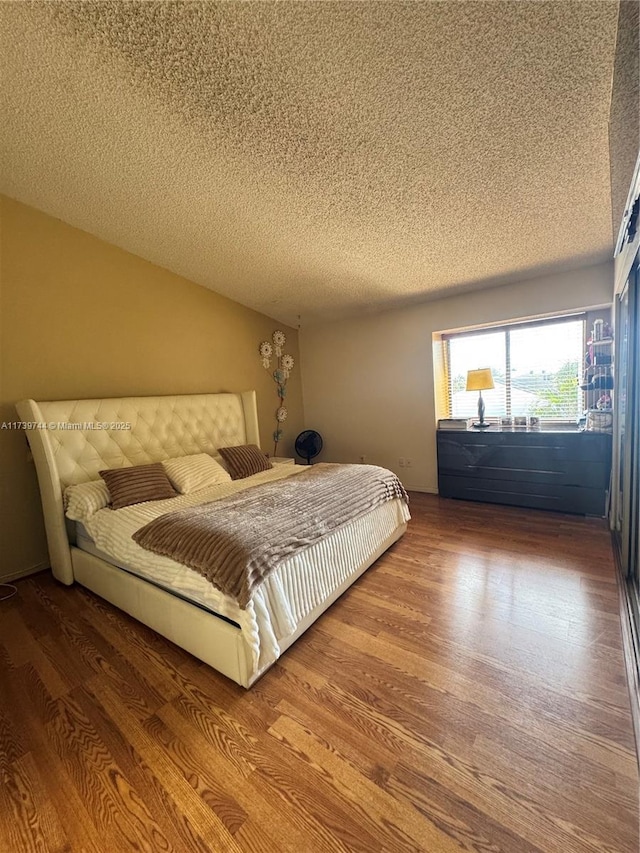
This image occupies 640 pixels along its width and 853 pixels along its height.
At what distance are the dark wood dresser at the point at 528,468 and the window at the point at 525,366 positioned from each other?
486 mm

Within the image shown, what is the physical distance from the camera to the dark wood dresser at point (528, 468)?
2.94m

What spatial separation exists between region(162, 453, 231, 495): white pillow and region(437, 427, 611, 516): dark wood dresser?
2.40 m

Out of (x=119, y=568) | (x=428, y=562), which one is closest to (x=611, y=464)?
(x=428, y=562)

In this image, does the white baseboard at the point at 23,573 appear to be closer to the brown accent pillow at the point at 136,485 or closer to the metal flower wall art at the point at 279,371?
the brown accent pillow at the point at 136,485

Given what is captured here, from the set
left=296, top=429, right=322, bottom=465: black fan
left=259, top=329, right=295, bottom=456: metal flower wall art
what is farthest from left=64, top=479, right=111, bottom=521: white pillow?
left=296, top=429, right=322, bottom=465: black fan

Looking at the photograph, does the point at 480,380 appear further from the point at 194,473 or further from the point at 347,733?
the point at 347,733

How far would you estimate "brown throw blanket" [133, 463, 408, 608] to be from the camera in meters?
1.46

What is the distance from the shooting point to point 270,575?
1539mm

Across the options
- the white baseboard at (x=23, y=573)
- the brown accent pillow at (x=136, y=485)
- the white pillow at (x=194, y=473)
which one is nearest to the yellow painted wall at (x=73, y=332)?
the white baseboard at (x=23, y=573)

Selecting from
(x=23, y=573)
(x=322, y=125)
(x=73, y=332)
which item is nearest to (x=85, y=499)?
(x=23, y=573)

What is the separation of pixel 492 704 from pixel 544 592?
37.7 inches

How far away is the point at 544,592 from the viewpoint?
2.00 metres

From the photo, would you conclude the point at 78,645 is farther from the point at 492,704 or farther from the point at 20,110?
the point at 20,110

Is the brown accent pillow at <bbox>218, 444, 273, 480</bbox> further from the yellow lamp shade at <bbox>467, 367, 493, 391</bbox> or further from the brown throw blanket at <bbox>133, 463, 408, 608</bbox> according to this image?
the yellow lamp shade at <bbox>467, 367, 493, 391</bbox>
